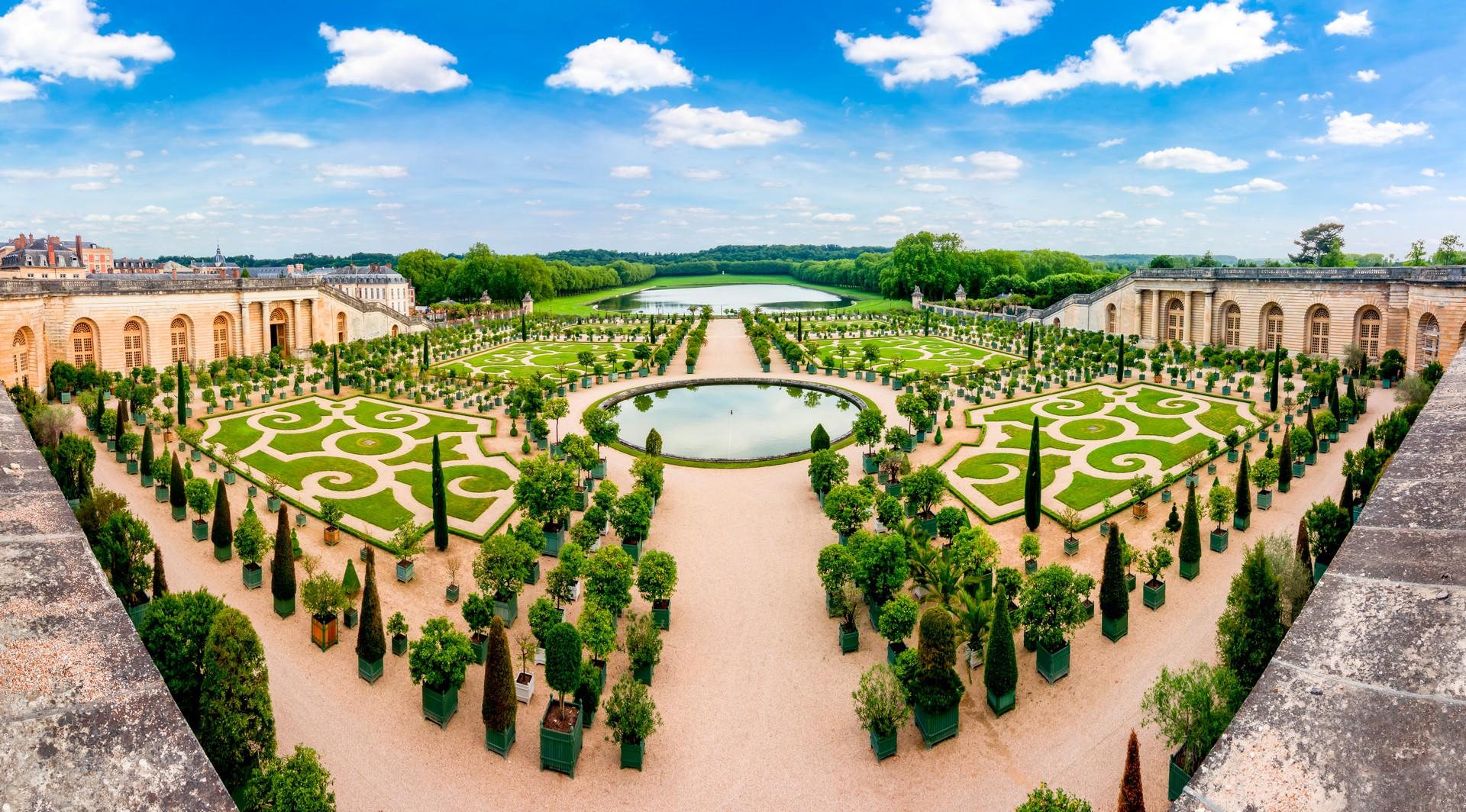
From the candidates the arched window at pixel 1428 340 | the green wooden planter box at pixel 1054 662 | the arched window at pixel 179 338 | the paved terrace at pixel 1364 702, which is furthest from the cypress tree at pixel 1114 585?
the arched window at pixel 179 338

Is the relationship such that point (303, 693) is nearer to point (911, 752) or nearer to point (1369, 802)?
point (911, 752)

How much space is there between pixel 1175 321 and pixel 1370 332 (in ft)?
44.9

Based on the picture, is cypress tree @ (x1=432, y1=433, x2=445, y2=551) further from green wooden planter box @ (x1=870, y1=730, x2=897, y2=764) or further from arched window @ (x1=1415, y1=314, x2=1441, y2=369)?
arched window @ (x1=1415, y1=314, x2=1441, y2=369)

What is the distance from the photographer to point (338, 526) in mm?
23078

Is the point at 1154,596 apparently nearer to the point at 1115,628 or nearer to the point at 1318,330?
the point at 1115,628

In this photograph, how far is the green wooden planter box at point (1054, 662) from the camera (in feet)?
52.4

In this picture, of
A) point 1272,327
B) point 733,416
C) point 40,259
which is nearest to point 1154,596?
point 733,416

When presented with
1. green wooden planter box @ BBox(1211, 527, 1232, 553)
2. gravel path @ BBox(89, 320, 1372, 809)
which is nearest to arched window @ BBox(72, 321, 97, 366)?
gravel path @ BBox(89, 320, 1372, 809)

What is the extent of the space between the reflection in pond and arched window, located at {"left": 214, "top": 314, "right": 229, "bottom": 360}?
29055 millimetres

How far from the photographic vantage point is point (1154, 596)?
61.1ft

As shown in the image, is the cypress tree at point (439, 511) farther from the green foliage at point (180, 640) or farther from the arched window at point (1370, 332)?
the arched window at point (1370, 332)

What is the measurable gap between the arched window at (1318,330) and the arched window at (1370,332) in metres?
2.12

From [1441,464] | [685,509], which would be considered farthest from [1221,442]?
[1441,464]

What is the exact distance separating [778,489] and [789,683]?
1133 cm
